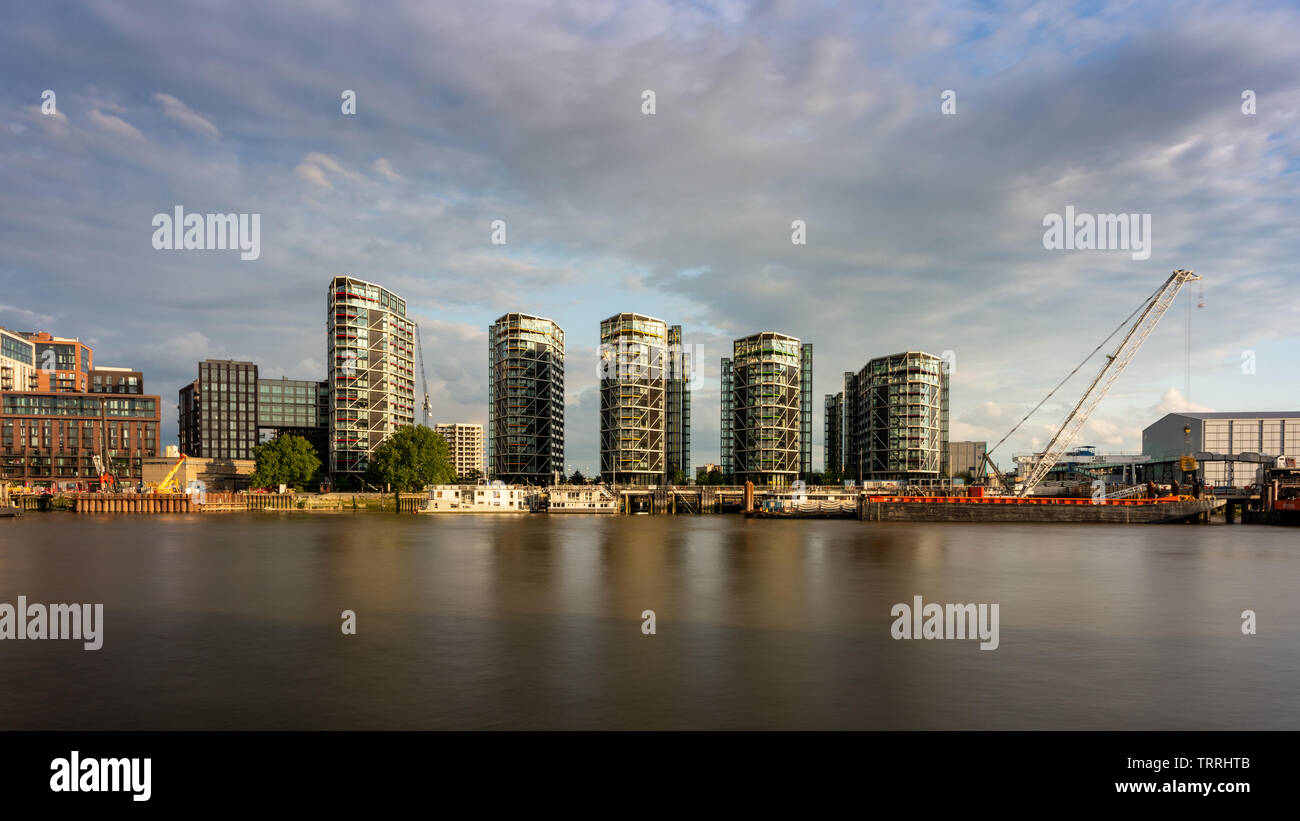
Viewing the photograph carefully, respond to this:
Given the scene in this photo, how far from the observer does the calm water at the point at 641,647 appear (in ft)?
62.8

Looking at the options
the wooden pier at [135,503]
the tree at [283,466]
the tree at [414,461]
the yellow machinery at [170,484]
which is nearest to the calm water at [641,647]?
the tree at [414,461]

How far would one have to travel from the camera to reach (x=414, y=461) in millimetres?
162250

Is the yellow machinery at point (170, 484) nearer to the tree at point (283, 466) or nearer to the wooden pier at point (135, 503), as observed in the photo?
the wooden pier at point (135, 503)

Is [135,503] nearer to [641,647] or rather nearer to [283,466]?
[283,466]

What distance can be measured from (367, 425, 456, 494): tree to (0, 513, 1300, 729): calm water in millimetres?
104997

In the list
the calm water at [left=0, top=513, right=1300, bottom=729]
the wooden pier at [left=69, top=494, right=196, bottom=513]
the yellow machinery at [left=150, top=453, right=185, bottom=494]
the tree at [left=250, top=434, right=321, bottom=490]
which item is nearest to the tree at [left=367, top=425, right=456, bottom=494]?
the tree at [left=250, top=434, right=321, bottom=490]

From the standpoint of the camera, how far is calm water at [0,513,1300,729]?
19.1 m

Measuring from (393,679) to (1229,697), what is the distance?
26631 mm

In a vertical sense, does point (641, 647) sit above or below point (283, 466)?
above

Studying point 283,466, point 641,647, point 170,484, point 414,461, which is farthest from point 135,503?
point 641,647

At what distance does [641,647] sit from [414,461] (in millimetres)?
147443

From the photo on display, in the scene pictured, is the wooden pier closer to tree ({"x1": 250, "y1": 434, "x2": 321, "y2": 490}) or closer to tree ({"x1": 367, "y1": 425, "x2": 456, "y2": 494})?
tree ({"x1": 250, "y1": 434, "x2": 321, "y2": 490})

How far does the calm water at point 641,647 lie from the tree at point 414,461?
105 m
